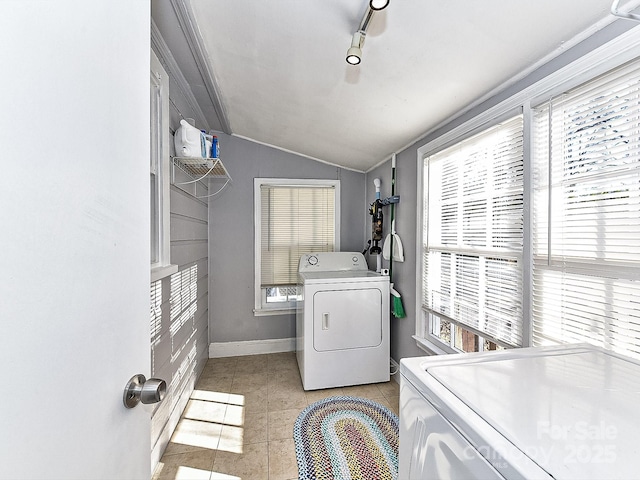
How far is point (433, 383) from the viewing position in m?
0.76

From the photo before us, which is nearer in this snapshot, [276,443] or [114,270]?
[114,270]

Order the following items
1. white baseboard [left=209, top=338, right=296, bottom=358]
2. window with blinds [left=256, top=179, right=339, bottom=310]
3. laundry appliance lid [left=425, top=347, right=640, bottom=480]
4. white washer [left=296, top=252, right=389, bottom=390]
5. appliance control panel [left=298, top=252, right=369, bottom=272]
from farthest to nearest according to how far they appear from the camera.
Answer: window with blinds [left=256, top=179, right=339, bottom=310] → white baseboard [left=209, top=338, right=296, bottom=358] → appliance control panel [left=298, top=252, right=369, bottom=272] → white washer [left=296, top=252, right=389, bottom=390] → laundry appliance lid [left=425, top=347, right=640, bottom=480]

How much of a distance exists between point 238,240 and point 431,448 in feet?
9.64

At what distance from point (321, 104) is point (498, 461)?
2.14 metres

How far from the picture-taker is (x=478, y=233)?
1808 millimetres

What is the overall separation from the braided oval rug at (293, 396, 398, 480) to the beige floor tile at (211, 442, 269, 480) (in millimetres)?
205

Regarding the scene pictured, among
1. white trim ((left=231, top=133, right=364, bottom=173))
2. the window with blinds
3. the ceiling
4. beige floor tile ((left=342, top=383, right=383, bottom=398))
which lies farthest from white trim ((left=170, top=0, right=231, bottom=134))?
beige floor tile ((left=342, top=383, right=383, bottom=398))

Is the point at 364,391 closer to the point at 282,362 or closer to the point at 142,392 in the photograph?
the point at 282,362

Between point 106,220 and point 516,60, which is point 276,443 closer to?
Result: point 106,220

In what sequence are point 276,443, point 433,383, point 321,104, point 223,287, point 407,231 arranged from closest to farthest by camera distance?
point 433,383
point 276,443
point 321,104
point 407,231
point 223,287

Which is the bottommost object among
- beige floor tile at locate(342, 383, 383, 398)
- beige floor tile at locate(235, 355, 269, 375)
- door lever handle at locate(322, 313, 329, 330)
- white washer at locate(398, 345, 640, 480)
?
beige floor tile at locate(235, 355, 269, 375)

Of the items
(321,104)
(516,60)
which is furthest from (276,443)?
(516,60)

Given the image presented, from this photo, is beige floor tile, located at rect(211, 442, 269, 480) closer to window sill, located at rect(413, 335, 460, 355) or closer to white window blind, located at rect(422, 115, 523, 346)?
window sill, located at rect(413, 335, 460, 355)

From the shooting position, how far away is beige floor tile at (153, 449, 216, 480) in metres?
1.69
